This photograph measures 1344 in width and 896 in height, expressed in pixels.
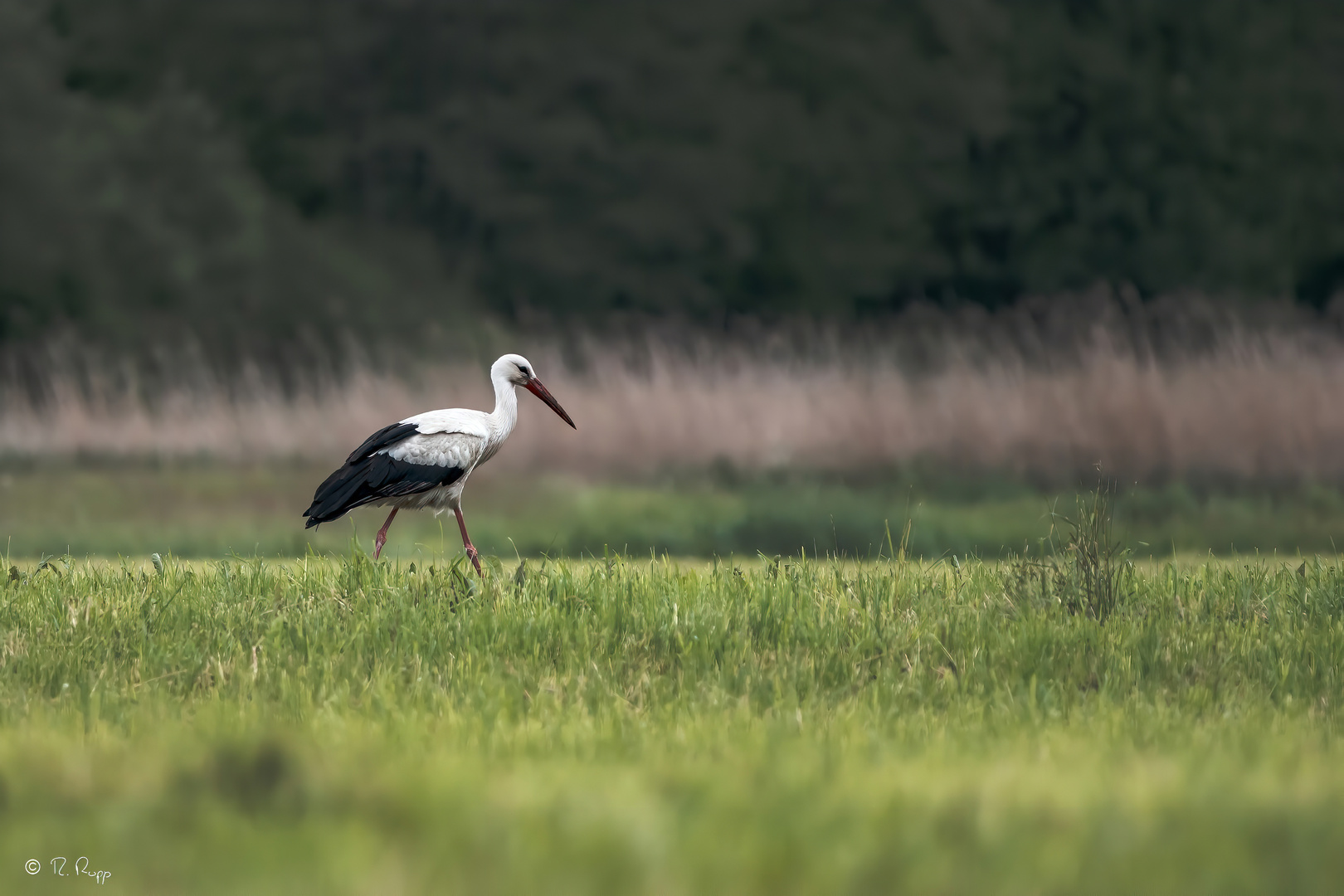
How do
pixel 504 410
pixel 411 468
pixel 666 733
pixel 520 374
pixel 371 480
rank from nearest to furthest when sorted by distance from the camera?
pixel 666 733 < pixel 371 480 < pixel 411 468 < pixel 504 410 < pixel 520 374

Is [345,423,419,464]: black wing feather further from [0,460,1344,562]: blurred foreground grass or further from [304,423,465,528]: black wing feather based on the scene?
[0,460,1344,562]: blurred foreground grass

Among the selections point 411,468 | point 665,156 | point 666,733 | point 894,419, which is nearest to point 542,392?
point 411,468

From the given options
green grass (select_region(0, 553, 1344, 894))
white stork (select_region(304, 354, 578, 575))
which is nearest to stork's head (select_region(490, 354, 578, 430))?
white stork (select_region(304, 354, 578, 575))

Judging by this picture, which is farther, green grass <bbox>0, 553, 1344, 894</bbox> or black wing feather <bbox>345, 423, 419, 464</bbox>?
black wing feather <bbox>345, 423, 419, 464</bbox>

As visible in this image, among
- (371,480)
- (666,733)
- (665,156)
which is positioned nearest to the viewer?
(666,733)

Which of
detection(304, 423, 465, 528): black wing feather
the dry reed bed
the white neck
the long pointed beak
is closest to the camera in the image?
detection(304, 423, 465, 528): black wing feather

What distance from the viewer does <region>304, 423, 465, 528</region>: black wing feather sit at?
8008 mm

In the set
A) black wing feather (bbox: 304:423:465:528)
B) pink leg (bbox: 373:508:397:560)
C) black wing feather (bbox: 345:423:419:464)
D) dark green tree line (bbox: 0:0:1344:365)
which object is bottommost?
pink leg (bbox: 373:508:397:560)

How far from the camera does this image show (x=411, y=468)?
8.12 metres

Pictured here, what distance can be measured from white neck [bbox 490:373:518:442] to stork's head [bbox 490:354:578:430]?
0.09m

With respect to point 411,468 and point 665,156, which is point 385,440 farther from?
point 665,156

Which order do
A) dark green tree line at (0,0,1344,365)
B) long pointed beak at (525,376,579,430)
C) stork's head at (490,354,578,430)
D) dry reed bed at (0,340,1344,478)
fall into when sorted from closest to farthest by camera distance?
stork's head at (490,354,578,430) → long pointed beak at (525,376,579,430) → dry reed bed at (0,340,1344,478) → dark green tree line at (0,0,1344,365)

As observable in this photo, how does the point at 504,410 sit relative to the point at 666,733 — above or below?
above

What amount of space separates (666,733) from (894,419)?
340 inches
